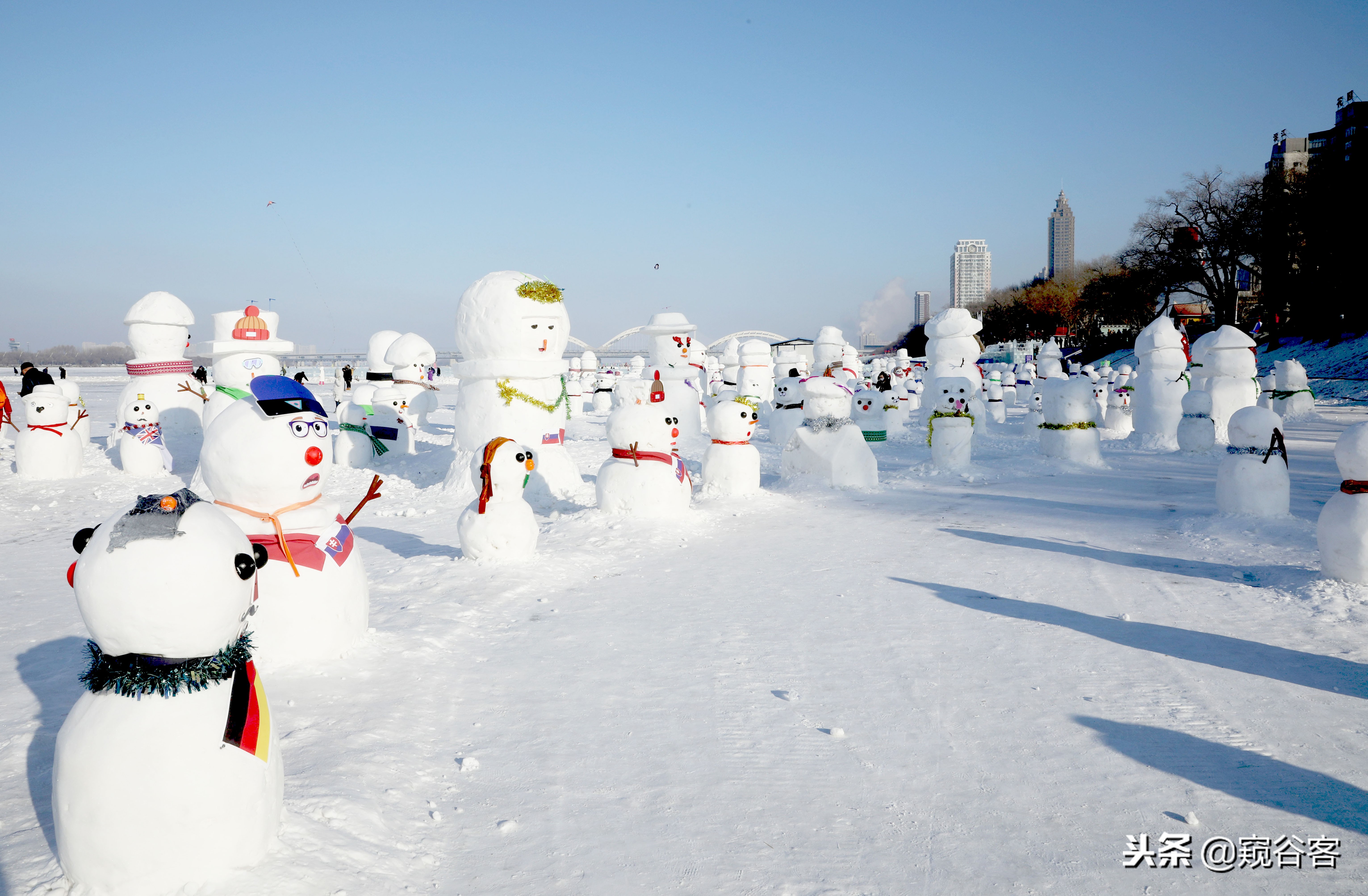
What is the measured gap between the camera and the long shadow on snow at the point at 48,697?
290cm

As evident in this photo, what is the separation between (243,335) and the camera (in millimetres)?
10781

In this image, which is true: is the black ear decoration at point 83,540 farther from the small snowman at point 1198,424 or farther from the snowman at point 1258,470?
the small snowman at point 1198,424

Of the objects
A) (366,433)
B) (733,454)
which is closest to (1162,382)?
(733,454)

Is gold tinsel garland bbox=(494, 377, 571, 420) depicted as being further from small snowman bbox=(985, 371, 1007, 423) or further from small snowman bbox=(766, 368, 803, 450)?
small snowman bbox=(985, 371, 1007, 423)

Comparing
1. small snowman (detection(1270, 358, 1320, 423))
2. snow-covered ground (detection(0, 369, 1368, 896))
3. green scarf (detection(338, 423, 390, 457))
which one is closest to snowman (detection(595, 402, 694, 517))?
snow-covered ground (detection(0, 369, 1368, 896))

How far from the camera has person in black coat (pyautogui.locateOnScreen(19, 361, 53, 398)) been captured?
10.4 meters

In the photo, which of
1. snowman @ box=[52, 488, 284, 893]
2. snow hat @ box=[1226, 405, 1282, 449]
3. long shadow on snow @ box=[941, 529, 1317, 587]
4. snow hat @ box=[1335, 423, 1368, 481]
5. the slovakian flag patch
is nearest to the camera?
snowman @ box=[52, 488, 284, 893]

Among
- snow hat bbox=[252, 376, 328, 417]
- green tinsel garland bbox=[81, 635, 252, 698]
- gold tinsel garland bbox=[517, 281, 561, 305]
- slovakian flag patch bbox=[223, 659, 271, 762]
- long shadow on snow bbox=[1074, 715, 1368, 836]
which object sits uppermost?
gold tinsel garland bbox=[517, 281, 561, 305]

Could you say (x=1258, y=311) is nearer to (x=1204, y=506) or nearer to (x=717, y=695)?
(x=1204, y=506)

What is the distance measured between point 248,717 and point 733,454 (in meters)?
7.09

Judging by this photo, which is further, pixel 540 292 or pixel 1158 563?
pixel 540 292

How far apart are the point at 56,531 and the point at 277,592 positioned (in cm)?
550

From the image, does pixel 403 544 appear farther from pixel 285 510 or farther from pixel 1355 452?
pixel 1355 452

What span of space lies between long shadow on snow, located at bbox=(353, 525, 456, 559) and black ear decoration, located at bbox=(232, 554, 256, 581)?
4018mm
